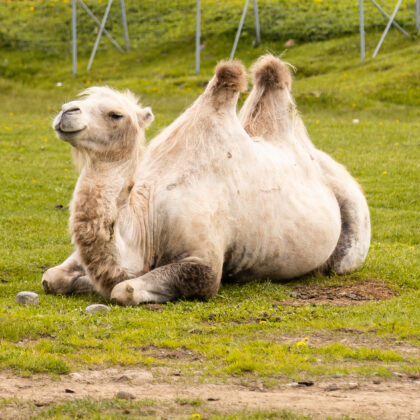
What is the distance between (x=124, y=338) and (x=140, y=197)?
179 centimetres

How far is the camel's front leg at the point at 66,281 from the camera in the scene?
23.6 feet

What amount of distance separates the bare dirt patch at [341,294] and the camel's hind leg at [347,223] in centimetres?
46

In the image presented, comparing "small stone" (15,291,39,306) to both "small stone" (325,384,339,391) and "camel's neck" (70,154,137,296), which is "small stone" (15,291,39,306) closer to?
"camel's neck" (70,154,137,296)

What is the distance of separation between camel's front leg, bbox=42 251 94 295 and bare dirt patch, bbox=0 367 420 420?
219 centimetres

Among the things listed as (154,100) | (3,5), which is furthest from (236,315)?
(3,5)

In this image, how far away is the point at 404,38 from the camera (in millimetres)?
26578

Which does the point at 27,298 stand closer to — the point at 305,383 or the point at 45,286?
the point at 45,286

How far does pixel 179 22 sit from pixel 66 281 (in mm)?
23996

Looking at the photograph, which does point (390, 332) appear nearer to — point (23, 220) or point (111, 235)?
point (111, 235)

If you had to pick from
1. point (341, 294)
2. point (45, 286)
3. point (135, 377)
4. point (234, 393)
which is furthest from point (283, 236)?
point (234, 393)

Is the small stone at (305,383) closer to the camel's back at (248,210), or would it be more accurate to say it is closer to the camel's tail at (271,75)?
the camel's back at (248,210)

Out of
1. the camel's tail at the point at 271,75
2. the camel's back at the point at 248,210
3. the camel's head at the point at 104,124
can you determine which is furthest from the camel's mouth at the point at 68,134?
the camel's tail at the point at 271,75

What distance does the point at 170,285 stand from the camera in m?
6.89

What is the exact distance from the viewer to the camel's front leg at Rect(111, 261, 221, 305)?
6652 mm
